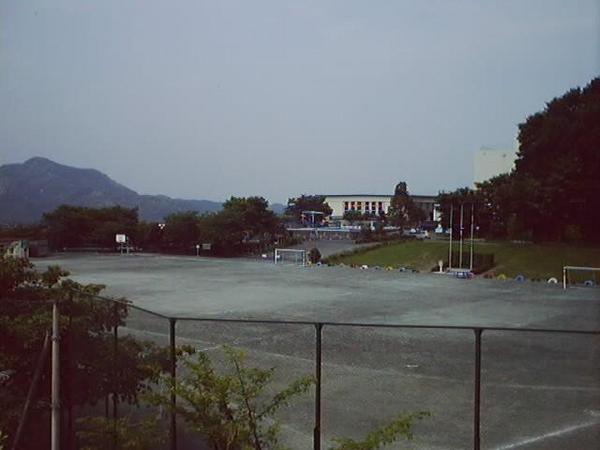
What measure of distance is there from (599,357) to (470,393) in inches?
139

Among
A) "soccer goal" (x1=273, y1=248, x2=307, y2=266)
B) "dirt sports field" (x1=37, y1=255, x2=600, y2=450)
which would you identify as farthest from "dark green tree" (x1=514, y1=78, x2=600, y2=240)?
"dirt sports field" (x1=37, y1=255, x2=600, y2=450)

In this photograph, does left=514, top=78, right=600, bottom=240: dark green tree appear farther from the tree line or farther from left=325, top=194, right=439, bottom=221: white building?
left=325, top=194, right=439, bottom=221: white building

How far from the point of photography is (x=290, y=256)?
51375 mm

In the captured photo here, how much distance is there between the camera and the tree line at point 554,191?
164ft

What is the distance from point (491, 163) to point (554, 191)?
1399 inches

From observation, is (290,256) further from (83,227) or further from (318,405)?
(318,405)

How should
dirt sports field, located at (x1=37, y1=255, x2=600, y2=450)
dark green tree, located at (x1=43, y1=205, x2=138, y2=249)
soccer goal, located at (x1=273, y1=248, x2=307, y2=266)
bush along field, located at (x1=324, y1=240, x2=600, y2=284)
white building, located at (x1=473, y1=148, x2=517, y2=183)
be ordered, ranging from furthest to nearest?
white building, located at (x1=473, y1=148, x2=517, y2=183), dark green tree, located at (x1=43, y1=205, x2=138, y2=249), soccer goal, located at (x1=273, y1=248, x2=307, y2=266), bush along field, located at (x1=324, y1=240, x2=600, y2=284), dirt sports field, located at (x1=37, y1=255, x2=600, y2=450)

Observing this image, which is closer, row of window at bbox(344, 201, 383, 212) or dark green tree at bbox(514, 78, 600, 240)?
dark green tree at bbox(514, 78, 600, 240)

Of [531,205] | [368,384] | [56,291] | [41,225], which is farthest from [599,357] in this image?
[41,225]

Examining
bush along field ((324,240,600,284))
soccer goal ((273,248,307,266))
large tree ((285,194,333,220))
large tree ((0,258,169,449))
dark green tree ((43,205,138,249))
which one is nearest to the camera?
large tree ((0,258,169,449))

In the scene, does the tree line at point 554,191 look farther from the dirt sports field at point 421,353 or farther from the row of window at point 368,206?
the row of window at point 368,206

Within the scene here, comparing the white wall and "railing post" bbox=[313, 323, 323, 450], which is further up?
the white wall

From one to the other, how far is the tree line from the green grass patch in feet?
12.2

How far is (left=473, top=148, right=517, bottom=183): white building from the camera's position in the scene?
82.7 m
